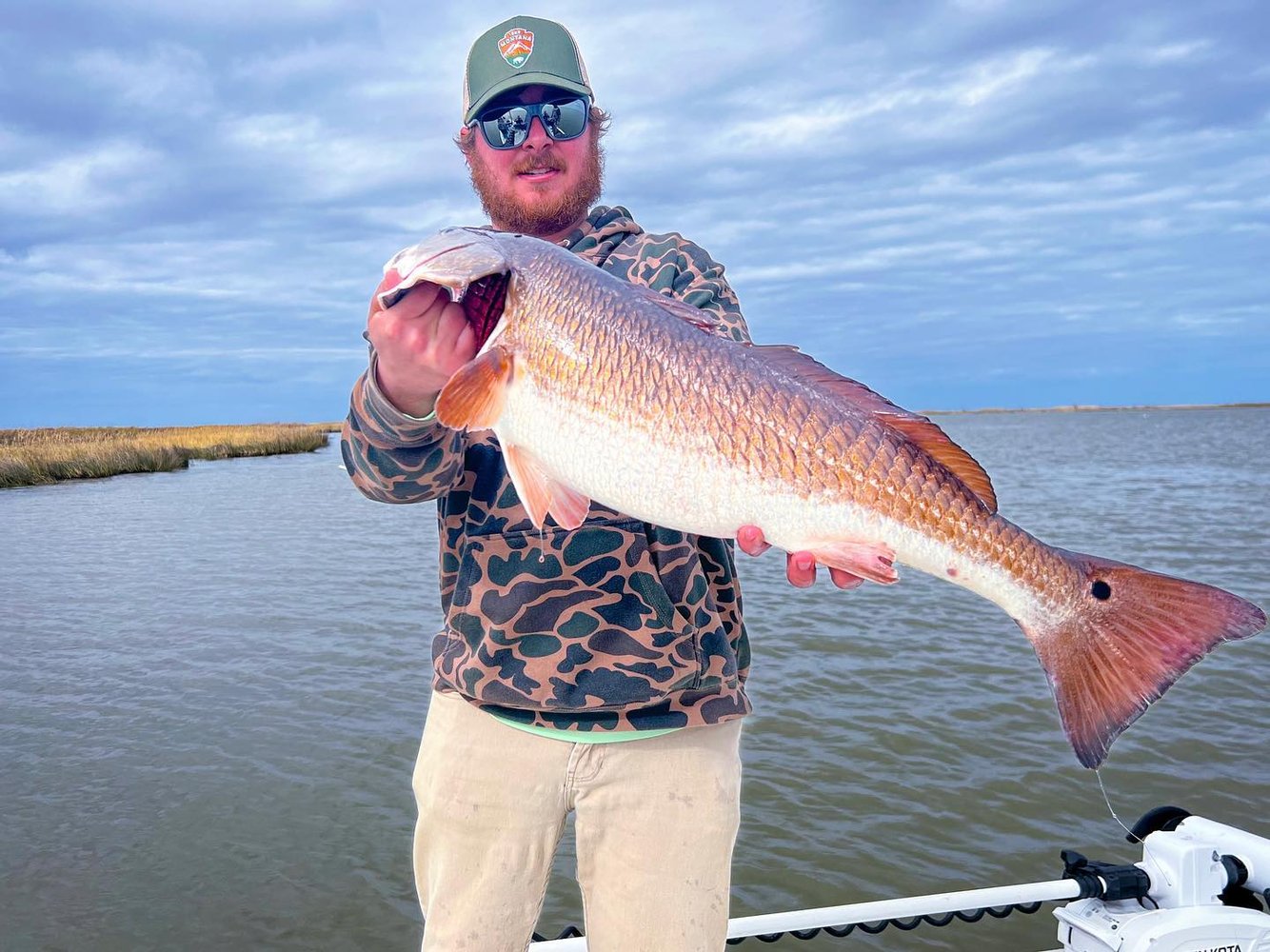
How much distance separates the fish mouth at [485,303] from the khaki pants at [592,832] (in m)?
1.11

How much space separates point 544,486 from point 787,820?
505 centimetres

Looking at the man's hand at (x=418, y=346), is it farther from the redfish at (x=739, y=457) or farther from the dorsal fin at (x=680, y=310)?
the dorsal fin at (x=680, y=310)

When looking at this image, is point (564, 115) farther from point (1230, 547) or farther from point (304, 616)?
point (1230, 547)

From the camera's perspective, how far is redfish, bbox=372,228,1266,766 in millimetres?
2279

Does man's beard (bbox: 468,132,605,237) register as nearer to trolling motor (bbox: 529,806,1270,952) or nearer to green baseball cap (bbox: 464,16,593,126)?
green baseball cap (bbox: 464,16,593,126)

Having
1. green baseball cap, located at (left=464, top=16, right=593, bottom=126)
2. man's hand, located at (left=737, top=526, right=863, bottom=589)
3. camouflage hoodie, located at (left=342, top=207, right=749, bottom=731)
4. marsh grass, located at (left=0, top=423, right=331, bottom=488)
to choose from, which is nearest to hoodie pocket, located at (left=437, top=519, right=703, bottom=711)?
camouflage hoodie, located at (left=342, top=207, right=749, bottom=731)

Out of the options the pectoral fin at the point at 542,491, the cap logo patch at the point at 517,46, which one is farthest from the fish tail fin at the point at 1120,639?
the cap logo patch at the point at 517,46

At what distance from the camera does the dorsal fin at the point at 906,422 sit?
7.72ft

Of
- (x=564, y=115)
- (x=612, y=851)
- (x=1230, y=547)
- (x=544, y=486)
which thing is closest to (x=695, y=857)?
(x=612, y=851)

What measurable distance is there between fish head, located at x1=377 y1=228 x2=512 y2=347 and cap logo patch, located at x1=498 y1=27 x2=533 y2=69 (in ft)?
2.61

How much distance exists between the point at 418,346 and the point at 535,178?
41.2 inches

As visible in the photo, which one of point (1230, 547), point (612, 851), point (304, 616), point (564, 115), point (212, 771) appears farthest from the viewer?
point (1230, 547)

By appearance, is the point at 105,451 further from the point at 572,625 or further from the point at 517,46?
the point at 572,625

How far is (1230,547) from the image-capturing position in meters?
15.8
